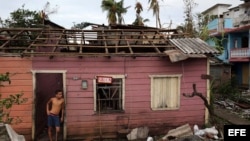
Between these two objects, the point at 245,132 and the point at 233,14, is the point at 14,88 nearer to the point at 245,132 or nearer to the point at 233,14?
the point at 245,132

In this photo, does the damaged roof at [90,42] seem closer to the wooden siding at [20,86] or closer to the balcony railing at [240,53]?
the wooden siding at [20,86]

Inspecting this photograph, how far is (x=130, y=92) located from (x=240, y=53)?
57.5 ft

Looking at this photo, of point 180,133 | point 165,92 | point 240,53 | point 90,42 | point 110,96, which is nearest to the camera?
point 180,133

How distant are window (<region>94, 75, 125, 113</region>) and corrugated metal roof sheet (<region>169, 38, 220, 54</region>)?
246 cm

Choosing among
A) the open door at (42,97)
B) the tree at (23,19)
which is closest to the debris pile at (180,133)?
the open door at (42,97)

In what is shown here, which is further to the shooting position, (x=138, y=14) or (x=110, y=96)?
(x=138, y=14)

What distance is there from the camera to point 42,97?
11836 millimetres

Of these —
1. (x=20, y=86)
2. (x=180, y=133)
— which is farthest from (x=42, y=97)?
(x=180, y=133)

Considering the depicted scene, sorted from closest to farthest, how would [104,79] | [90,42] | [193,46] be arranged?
[104,79] < [193,46] < [90,42]

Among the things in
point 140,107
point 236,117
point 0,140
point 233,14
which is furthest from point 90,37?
point 233,14

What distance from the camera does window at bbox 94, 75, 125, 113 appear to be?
10562 mm

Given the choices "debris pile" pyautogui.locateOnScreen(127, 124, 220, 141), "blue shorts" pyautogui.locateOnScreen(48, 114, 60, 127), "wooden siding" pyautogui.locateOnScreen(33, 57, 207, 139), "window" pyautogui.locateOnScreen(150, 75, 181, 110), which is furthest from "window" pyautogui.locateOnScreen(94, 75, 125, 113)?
"blue shorts" pyautogui.locateOnScreen(48, 114, 60, 127)

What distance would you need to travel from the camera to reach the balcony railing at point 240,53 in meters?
24.1

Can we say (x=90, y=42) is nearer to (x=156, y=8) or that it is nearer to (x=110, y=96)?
(x=110, y=96)
